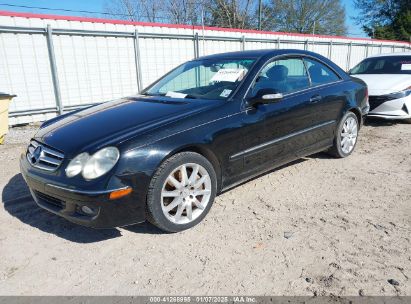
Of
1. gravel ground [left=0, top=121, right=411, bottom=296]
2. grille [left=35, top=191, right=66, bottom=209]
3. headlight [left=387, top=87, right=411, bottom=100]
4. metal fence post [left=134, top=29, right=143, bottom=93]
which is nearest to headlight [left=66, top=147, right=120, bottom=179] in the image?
grille [left=35, top=191, right=66, bottom=209]

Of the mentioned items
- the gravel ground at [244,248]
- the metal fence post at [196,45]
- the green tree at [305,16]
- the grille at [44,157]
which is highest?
the green tree at [305,16]

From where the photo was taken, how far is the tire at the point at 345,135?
4.75 meters

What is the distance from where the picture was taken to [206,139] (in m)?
3.09

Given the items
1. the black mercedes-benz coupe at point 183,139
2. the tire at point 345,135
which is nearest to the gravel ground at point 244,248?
the black mercedes-benz coupe at point 183,139

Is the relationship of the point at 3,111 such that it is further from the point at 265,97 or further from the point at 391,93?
the point at 391,93

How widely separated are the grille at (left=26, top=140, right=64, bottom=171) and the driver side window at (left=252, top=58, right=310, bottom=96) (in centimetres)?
199

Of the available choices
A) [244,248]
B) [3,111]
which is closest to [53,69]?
[3,111]

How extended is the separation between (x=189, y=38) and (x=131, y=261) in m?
8.49

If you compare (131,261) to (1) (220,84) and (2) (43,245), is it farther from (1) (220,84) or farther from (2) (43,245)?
(1) (220,84)

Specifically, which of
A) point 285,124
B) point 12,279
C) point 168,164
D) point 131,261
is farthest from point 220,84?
point 12,279

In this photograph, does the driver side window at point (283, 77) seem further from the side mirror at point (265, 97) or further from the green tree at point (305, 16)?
the green tree at point (305, 16)

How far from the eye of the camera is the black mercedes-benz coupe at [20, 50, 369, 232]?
8.71 ft

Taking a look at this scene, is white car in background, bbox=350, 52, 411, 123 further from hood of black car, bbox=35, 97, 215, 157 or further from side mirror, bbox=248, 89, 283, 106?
hood of black car, bbox=35, 97, 215, 157

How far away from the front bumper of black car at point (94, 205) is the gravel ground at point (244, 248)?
302 mm
